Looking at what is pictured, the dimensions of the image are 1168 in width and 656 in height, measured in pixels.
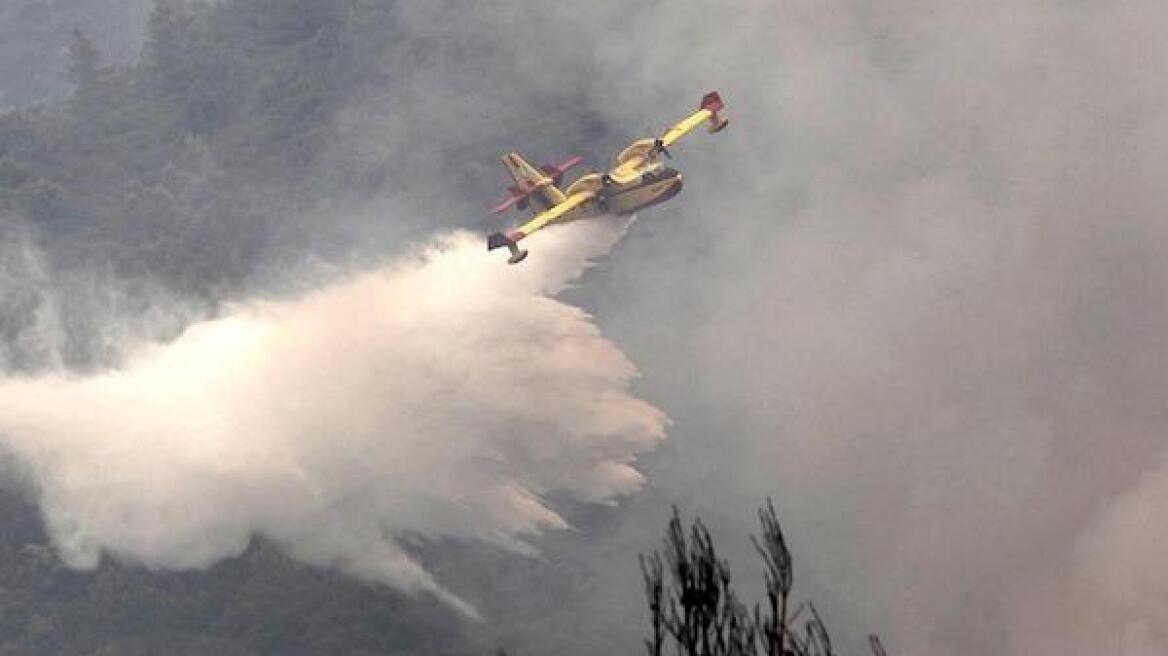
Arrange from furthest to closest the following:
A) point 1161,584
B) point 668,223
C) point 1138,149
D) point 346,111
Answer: point 346,111, point 668,223, point 1138,149, point 1161,584

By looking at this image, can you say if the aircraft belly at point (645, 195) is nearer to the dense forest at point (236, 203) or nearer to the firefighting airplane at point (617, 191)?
the firefighting airplane at point (617, 191)

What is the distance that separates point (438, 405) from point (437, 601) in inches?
459

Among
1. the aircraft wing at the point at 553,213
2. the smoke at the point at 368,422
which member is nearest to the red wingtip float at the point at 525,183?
the aircraft wing at the point at 553,213

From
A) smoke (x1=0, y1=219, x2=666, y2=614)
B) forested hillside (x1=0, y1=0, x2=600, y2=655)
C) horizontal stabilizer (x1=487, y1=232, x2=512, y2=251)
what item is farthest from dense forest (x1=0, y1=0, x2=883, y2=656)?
horizontal stabilizer (x1=487, y1=232, x2=512, y2=251)

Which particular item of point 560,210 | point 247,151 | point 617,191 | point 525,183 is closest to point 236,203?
point 247,151

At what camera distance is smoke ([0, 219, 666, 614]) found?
86.5 m

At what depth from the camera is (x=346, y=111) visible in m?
134

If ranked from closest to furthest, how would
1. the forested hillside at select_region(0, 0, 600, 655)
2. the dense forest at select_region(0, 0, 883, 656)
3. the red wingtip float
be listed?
1. the red wingtip float
2. the dense forest at select_region(0, 0, 883, 656)
3. the forested hillside at select_region(0, 0, 600, 655)

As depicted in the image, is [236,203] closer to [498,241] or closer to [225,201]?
[225,201]

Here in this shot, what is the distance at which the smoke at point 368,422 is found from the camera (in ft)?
284

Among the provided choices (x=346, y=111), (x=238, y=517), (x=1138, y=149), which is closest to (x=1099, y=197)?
(x=1138, y=149)

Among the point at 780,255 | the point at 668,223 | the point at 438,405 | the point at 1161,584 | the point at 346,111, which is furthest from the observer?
the point at 346,111

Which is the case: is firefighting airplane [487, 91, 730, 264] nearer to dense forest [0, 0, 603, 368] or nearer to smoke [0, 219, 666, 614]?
smoke [0, 219, 666, 614]

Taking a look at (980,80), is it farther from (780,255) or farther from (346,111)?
(346,111)
